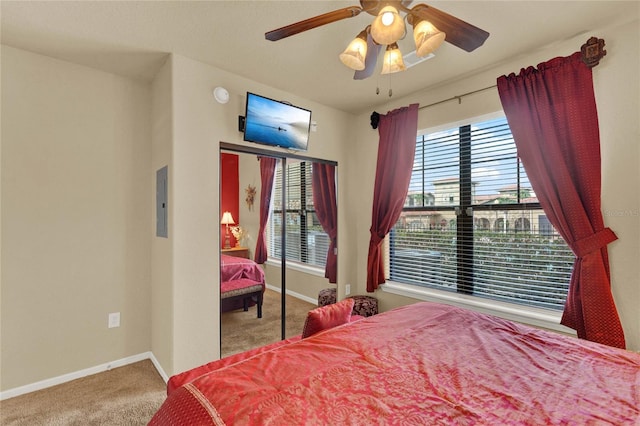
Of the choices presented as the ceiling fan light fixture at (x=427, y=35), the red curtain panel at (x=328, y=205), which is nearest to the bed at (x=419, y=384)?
the ceiling fan light fixture at (x=427, y=35)

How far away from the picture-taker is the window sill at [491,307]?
2.24 meters

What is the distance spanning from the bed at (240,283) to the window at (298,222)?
0.91 feet

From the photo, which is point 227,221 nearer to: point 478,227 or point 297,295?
point 297,295

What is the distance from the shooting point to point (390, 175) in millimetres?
3189

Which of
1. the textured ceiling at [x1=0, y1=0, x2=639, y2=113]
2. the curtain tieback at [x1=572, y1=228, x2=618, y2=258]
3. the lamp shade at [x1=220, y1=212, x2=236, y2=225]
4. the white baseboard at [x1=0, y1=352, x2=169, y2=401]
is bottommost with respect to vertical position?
the white baseboard at [x1=0, y1=352, x2=169, y2=401]

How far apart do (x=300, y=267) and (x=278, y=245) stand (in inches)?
15.1

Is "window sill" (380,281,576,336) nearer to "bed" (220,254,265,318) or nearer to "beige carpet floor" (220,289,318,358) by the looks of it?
"beige carpet floor" (220,289,318,358)

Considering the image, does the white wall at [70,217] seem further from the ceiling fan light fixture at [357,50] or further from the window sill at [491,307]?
the window sill at [491,307]

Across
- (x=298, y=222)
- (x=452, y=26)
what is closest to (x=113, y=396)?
(x=298, y=222)

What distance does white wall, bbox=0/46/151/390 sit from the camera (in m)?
2.21

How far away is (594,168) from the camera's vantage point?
6.51ft

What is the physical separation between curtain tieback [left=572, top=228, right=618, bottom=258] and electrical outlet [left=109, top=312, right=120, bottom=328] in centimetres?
375

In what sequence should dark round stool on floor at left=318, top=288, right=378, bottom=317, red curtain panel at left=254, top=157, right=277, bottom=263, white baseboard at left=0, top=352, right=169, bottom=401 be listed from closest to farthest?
white baseboard at left=0, top=352, right=169, bottom=401 < red curtain panel at left=254, top=157, right=277, bottom=263 < dark round stool on floor at left=318, top=288, right=378, bottom=317

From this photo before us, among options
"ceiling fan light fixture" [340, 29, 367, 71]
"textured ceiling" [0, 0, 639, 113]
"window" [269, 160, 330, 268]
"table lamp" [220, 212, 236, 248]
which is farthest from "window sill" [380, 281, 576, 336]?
"ceiling fan light fixture" [340, 29, 367, 71]
